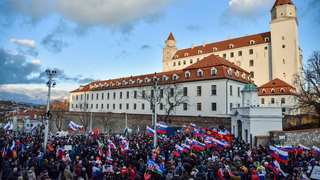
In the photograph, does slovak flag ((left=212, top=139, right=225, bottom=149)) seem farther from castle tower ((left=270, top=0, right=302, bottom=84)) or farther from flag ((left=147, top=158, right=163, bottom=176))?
castle tower ((left=270, top=0, right=302, bottom=84))

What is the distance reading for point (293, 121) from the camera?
105ft

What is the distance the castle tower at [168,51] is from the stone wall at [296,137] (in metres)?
61.3

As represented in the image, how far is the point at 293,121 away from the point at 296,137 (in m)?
11.3

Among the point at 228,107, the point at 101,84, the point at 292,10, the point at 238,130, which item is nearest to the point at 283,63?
the point at 292,10

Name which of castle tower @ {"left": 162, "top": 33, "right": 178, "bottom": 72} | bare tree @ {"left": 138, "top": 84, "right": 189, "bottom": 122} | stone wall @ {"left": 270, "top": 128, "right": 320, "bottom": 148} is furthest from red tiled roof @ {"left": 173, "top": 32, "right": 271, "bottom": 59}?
stone wall @ {"left": 270, "top": 128, "right": 320, "bottom": 148}

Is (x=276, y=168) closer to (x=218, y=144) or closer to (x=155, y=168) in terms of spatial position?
(x=155, y=168)

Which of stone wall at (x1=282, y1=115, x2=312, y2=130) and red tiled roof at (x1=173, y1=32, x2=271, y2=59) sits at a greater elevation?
red tiled roof at (x1=173, y1=32, x2=271, y2=59)

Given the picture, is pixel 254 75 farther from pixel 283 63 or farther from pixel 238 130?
pixel 238 130

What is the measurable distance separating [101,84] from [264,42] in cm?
4855

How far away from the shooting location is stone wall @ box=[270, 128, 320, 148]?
21234mm

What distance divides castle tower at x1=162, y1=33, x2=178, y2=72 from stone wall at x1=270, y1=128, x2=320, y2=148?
201ft

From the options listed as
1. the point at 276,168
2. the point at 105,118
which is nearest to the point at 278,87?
the point at 105,118

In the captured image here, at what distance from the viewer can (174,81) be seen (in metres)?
46.6

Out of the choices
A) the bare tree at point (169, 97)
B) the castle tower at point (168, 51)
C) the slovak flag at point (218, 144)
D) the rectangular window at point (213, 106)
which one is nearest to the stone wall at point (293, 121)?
the rectangular window at point (213, 106)
